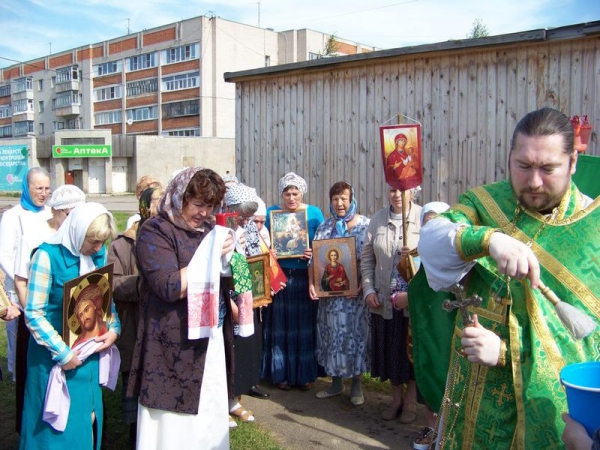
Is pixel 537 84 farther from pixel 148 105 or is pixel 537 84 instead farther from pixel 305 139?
pixel 148 105

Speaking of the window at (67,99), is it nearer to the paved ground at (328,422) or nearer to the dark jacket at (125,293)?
the paved ground at (328,422)

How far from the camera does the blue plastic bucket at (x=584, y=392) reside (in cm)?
161

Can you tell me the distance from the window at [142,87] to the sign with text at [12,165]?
60.0 ft

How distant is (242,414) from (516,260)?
379 centimetres

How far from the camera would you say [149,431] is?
125 inches

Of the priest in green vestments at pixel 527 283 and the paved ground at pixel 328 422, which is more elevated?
the priest in green vestments at pixel 527 283

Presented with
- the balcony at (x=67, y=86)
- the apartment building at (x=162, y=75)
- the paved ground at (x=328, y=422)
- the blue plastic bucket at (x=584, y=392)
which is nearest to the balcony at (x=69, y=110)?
the apartment building at (x=162, y=75)

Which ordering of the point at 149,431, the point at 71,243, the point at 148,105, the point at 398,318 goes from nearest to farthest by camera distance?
the point at 149,431 < the point at 71,243 < the point at 398,318 < the point at 148,105

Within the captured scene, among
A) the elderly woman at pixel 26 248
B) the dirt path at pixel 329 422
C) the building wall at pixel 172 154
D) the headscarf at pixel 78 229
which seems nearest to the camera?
the headscarf at pixel 78 229

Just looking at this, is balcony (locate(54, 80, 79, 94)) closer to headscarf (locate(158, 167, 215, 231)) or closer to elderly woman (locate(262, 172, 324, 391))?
elderly woman (locate(262, 172, 324, 391))

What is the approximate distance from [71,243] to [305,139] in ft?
12.5

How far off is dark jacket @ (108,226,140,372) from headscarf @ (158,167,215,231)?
92 centimetres

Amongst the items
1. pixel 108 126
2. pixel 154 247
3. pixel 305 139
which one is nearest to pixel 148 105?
pixel 108 126

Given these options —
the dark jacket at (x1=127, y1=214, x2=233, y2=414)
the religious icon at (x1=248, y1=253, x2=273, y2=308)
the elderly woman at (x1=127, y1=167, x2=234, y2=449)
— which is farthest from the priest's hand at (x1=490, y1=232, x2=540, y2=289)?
the religious icon at (x1=248, y1=253, x2=273, y2=308)
